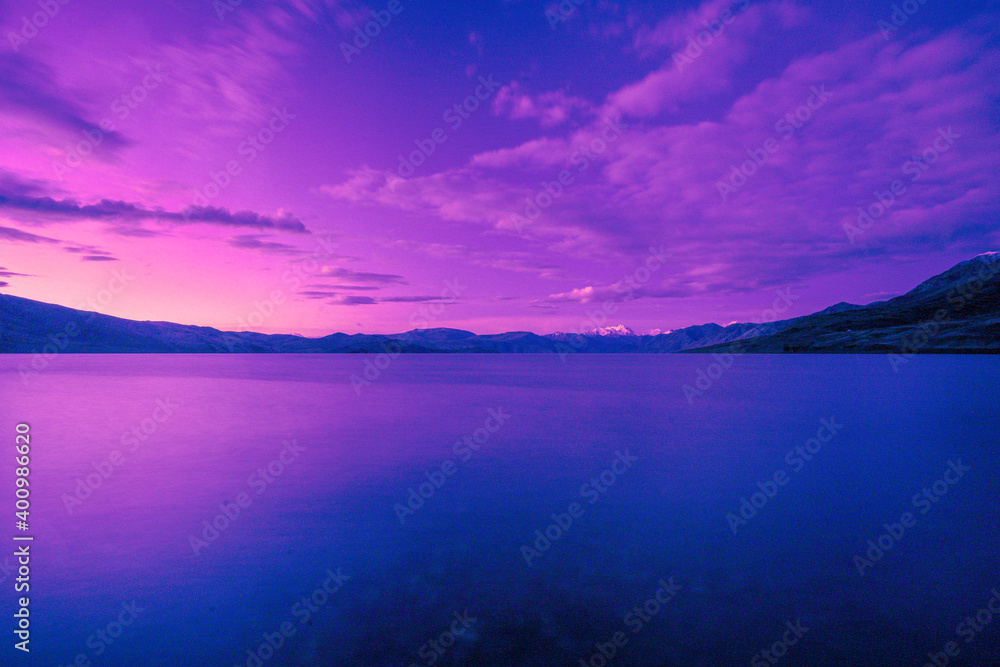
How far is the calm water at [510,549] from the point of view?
9000 mm

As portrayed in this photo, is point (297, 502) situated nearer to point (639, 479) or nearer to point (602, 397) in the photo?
point (639, 479)

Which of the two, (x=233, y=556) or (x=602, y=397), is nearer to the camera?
(x=233, y=556)

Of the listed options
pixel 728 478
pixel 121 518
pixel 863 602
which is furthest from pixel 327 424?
pixel 863 602

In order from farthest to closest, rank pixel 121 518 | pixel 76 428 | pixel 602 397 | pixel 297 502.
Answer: pixel 602 397 < pixel 76 428 < pixel 297 502 < pixel 121 518

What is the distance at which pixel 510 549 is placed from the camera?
1324 cm

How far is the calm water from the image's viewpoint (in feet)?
29.5

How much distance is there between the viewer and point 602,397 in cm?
5888

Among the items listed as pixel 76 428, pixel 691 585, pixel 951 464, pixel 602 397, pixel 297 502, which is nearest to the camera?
pixel 691 585

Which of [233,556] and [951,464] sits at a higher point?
[233,556]

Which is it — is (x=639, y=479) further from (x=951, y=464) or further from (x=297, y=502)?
(x=951, y=464)

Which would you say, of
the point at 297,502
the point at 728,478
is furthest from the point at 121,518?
the point at 728,478

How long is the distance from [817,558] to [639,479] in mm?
8660

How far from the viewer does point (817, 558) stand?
1248 centimetres

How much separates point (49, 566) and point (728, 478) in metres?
24.4
